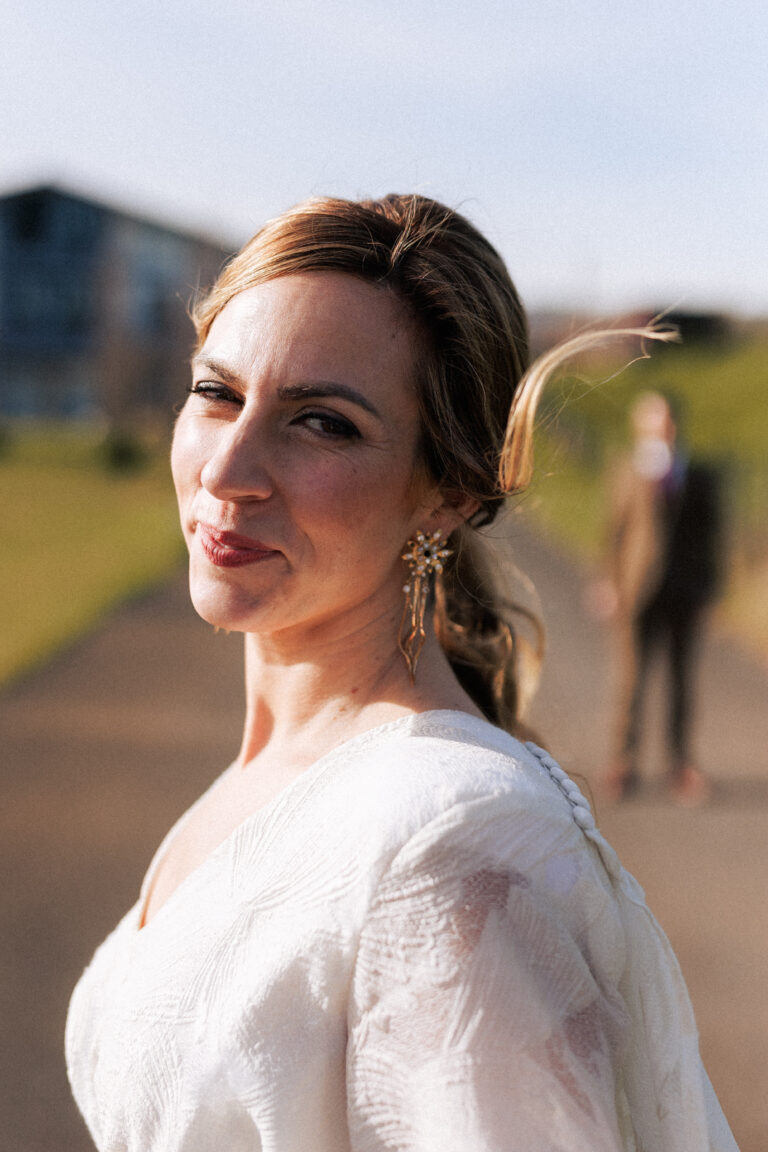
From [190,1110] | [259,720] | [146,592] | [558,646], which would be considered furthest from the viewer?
[146,592]

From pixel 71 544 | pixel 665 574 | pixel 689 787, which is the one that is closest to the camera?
pixel 689 787

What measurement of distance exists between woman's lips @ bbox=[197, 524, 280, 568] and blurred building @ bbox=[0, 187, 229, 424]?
174 ft

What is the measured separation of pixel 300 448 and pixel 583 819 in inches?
25.7

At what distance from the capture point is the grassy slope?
2566mm

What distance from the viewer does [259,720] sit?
216cm

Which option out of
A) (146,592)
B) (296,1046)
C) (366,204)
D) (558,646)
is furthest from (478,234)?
(146,592)

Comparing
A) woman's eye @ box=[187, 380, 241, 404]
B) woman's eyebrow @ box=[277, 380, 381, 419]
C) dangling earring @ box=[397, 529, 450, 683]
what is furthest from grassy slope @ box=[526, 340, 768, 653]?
woman's eye @ box=[187, 380, 241, 404]

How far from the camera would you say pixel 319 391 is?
171 centimetres

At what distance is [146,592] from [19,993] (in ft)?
38.5

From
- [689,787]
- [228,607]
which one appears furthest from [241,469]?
[689,787]

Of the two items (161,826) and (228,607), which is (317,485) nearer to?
(228,607)

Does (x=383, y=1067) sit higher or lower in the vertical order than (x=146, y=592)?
higher

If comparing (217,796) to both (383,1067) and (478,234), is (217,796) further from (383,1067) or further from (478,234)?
(478,234)

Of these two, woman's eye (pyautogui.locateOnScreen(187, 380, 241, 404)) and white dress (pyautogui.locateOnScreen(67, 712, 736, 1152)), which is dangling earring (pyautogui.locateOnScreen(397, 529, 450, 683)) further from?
woman's eye (pyautogui.locateOnScreen(187, 380, 241, 404))
